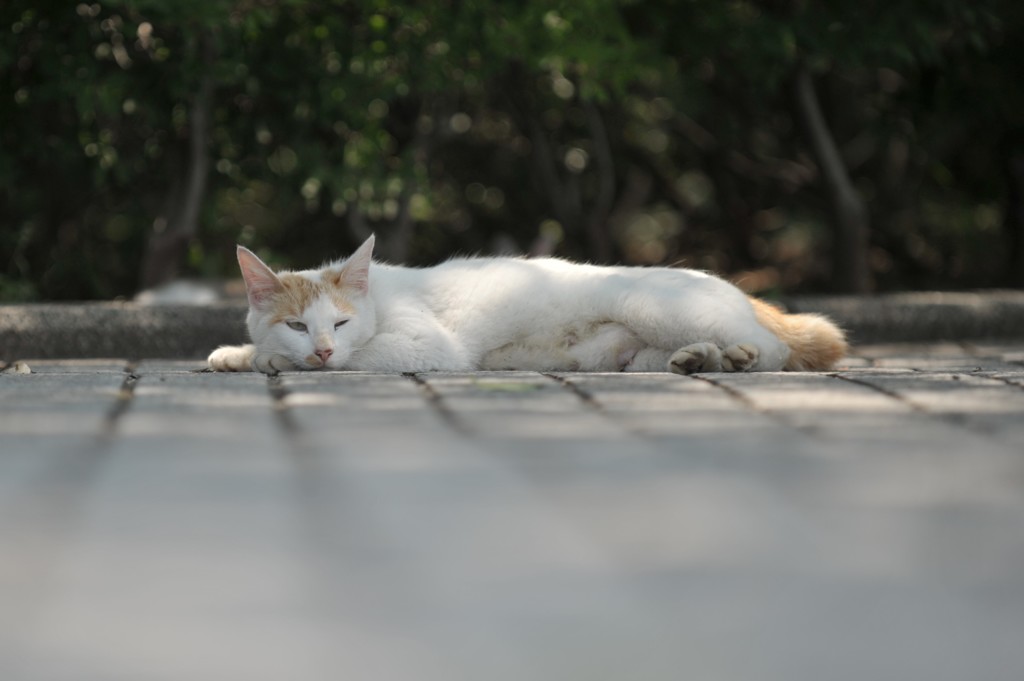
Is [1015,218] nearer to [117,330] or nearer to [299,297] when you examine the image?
[117,330]

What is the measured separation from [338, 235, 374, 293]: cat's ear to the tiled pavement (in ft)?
4.41

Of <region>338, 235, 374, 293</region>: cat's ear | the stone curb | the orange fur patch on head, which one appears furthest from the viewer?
the stone curb

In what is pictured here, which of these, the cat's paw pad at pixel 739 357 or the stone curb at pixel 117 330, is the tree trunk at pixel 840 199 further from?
the cat's paw pad at pixel 739 357

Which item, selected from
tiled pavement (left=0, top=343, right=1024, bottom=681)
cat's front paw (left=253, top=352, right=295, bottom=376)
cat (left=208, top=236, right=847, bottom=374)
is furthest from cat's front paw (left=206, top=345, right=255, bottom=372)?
tiled pavement (left=0, top=343, right=1024, bottom=681)

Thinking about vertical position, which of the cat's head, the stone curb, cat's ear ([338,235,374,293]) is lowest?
the stone curb

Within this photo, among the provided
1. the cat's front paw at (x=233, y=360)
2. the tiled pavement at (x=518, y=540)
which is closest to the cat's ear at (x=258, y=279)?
the cat's front paw at (x=233, y=360)

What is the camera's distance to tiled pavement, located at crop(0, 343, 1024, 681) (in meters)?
2.18

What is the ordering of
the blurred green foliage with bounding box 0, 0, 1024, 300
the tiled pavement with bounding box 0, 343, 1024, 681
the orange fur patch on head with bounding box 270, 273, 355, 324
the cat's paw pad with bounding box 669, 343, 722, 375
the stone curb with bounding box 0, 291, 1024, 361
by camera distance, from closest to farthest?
the tiled pavement with bounding box 0, 343, 1024, 681 → the cat's paw pad with bounding box 669, 343, 722, 375 → the orange fur patch on head with bounding box 270, 273, 355, 324 → the stone curb with bounding box 0, 291, 1024, 361 → the blurred green foliage with bounding box 0, 0, 1024, 300

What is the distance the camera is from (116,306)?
260 inches

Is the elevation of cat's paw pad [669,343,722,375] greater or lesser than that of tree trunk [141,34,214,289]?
lesser

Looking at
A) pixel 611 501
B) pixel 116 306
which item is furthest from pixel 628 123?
pixel 611 501

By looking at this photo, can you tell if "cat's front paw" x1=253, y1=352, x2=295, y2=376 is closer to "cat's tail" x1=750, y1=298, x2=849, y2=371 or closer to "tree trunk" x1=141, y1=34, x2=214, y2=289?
"cat's tail" x1=750, y1=298, x2=849, y2=371

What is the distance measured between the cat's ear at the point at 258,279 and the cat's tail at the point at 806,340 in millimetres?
1800

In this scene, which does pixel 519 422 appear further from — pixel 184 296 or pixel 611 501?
pixel 184 296
